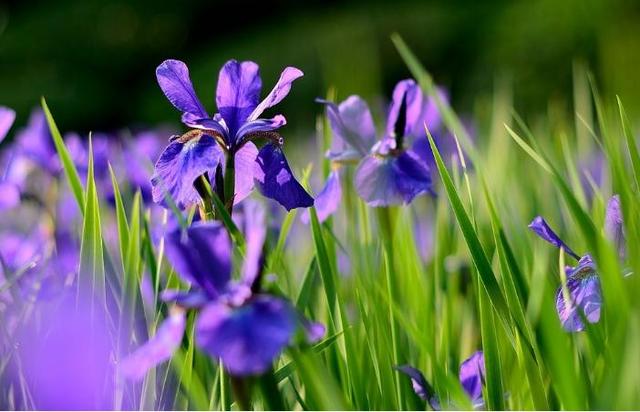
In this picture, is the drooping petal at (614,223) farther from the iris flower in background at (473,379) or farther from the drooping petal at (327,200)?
the drooping petal at (327,200)

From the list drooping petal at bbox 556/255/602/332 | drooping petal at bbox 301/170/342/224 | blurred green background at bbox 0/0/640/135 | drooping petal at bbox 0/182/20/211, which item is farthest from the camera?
blurred green background at bbox 0/0/640/135

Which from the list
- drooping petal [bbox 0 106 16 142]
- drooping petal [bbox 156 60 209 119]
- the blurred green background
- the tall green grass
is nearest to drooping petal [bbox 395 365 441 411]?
the tall green grass

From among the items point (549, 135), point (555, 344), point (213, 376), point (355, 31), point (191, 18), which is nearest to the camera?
point (555, 344)

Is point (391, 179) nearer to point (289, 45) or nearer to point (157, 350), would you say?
point (157, 350)

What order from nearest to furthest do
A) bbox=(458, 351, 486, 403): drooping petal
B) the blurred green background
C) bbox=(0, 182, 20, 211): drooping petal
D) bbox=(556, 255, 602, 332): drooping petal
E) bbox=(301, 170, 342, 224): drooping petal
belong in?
bbox=(556, 255, 602, 332): drooping petal, bbox=(458, 351, 486, 403): drooping petal, bbox=(301, 170, 342, 224): drooping petal, bbox=(0, 182, 20, 211): drooping petal, the blurred green background

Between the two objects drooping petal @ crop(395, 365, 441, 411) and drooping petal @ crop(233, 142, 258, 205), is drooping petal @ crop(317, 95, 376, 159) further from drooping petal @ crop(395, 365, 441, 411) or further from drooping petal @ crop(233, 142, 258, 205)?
drooping petal @ crop(395, 365, 441, 411)

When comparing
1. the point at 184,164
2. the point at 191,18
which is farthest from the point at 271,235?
the point at 191,18

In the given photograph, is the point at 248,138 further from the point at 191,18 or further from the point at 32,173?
the point at 191,18
